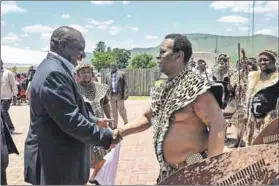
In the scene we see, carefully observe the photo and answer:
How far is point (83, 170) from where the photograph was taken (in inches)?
117

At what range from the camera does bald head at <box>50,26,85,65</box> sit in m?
2.95

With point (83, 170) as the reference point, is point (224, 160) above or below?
above

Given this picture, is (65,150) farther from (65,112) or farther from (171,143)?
(171,143)

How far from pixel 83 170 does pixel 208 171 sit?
61.8 inches

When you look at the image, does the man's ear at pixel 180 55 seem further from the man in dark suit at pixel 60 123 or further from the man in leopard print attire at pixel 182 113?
the man in dark suit at pixel 60 123

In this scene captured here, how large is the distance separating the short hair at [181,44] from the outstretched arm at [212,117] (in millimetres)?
345

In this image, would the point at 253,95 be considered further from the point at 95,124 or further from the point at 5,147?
the point at 5,147

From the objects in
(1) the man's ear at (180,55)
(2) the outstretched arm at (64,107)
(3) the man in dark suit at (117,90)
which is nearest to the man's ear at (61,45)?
(2) the outstretched arm at (64,107)

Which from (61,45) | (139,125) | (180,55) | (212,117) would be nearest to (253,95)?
(139,125)

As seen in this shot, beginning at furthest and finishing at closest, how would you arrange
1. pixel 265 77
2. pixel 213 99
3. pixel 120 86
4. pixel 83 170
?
pixel 120 86
pixel 265 77
pixel 83 170
pixel 213 99

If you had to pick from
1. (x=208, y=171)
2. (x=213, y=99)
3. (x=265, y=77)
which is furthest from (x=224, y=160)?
(x=265, y=77)

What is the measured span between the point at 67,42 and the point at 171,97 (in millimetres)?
838

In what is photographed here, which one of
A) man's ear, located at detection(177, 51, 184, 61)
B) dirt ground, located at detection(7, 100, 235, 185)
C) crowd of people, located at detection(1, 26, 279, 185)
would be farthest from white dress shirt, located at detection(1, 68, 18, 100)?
man's ear, located at detection(177, 51, 184, 61)

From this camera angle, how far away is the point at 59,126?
277 cm
